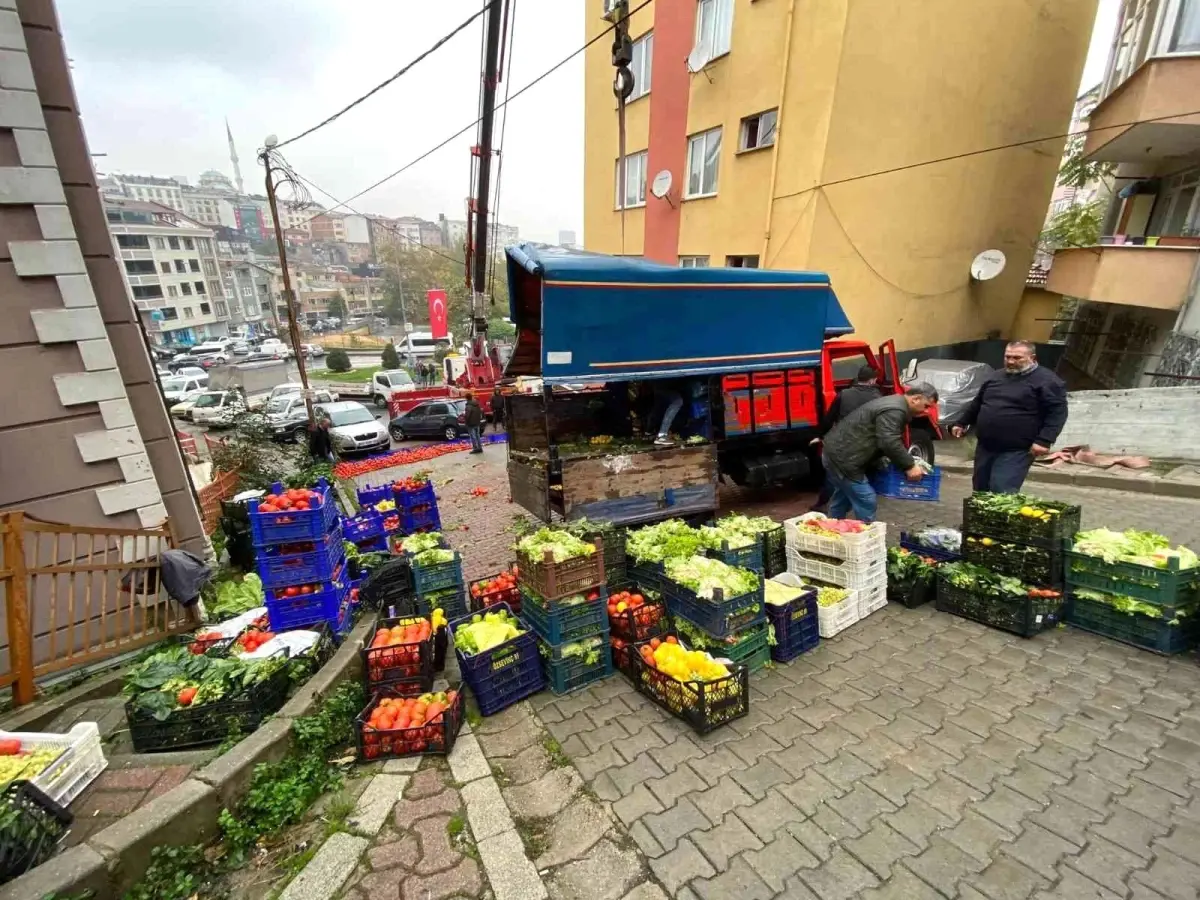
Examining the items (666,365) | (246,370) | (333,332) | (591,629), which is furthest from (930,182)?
(333,332)

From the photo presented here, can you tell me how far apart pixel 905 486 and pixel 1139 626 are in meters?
3.96

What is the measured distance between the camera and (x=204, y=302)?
62781 mm

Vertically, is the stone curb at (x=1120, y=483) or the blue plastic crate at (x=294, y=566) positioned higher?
the blue plastic crate at (x=294, y=566)

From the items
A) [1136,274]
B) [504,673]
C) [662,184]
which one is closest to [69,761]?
[504,673]

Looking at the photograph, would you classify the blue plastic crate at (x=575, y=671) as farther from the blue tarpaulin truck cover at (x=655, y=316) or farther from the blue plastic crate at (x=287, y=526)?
the blue tarpaulin truck cover at (x=655, y=316)

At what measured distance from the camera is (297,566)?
181 inches

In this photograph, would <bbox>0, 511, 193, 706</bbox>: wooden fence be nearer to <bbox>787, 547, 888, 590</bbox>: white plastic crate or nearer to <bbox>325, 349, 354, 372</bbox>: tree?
<bbox>787, 547, 888, 590</bbox>: white plastic crate

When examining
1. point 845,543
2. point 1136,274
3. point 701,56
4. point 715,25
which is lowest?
point 845,543

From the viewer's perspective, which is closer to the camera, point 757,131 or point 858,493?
point 858,493

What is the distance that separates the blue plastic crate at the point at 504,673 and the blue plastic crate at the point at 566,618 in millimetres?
144

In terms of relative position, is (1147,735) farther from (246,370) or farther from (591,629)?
(246,370)

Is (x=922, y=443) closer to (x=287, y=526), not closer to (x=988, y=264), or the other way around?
(x=988, y=264)

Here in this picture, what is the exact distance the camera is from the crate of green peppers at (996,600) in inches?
168

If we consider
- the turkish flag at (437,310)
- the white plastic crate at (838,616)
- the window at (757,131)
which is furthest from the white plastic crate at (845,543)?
the turkish flag at (437,310)
